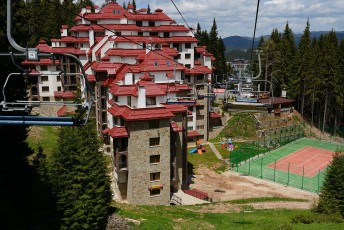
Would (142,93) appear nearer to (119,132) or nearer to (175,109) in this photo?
(119,132)

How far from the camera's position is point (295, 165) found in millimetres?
54250

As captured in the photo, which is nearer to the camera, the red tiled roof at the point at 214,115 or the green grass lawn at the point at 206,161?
the green grass lawn at the point at 206,161

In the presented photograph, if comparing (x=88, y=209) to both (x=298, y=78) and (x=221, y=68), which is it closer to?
(x=298, y=78)

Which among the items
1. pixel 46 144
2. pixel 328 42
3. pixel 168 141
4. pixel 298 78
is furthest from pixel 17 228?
pixel 328 42

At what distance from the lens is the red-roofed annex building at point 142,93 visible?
35.8 metres

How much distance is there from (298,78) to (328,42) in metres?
11.2

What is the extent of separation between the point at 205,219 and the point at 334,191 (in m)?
12.3

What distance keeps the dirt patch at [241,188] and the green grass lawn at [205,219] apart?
6.92 meters

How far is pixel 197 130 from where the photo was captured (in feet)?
195

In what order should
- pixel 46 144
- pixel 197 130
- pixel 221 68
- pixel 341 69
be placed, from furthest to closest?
pixel 221 68
pixel 341 69
pixel 197 130
pixel 46 144

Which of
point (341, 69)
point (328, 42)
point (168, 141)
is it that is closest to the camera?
point (168, 141)

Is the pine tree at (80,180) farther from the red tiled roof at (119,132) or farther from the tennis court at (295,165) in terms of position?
the tennis court at (295,165)

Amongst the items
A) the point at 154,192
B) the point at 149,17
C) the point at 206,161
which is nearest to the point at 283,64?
the point at 149,17

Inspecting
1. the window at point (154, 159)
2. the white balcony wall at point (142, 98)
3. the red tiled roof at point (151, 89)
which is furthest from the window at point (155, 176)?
the red tiled roof at point (151, 89)
